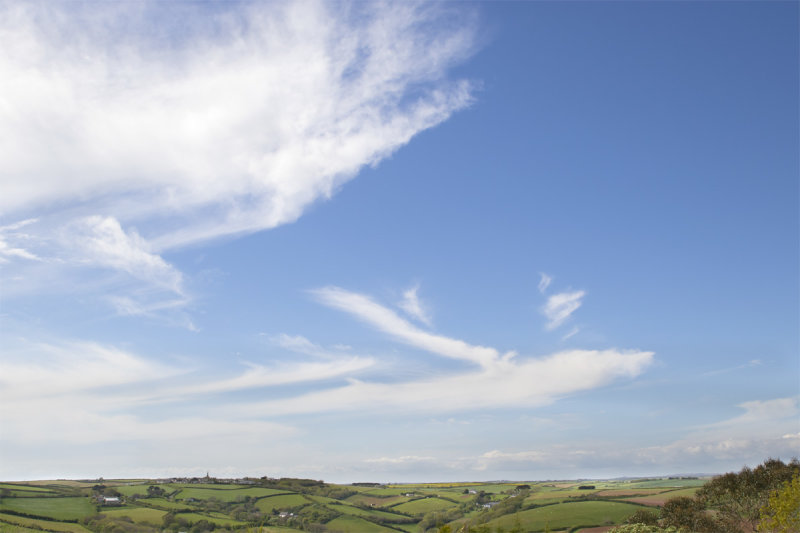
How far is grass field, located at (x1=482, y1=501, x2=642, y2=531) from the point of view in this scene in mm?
119250

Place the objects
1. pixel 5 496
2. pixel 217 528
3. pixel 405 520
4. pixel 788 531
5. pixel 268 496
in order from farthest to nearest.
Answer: pixel 268 496
pixel 405 520
pixel 5 496
pixel 217 528
pixel 788 531

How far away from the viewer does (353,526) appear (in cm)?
15962

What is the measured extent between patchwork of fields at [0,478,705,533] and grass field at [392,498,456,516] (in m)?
0.33

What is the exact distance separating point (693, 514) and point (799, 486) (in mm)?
17220

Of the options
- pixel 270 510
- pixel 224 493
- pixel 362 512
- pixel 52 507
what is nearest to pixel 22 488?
pixel 52 507

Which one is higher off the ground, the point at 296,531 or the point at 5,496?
the point at 5,496

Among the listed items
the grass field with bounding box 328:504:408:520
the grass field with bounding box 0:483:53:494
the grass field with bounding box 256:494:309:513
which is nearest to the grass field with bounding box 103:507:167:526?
the grass field with bounding box 0:483:53:494

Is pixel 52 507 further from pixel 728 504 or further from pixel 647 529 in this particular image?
pixel 728 504

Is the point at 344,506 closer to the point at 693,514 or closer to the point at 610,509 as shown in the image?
the point at 610,509

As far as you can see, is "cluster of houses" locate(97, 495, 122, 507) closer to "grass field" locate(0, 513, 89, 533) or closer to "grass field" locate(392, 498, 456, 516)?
"grass field" locate(0, 513, 89, 533)

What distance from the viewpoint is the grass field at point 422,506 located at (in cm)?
18350

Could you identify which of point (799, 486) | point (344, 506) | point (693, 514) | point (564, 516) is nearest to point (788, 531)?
point (799, 486)

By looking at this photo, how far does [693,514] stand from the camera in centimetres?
6353

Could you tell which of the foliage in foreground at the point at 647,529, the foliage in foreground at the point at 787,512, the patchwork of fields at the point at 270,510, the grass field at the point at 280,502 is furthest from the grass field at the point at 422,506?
the foliage in foreground at the point at 787,512
